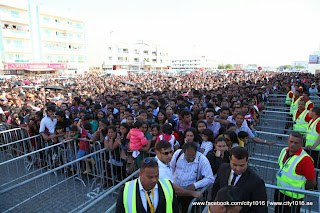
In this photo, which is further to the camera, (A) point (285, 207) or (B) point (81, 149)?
(B) point (81, 149)

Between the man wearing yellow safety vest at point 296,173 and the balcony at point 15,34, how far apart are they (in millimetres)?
Answer: 50053

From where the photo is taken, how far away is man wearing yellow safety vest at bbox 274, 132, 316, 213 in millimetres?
2812

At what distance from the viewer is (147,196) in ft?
6.71

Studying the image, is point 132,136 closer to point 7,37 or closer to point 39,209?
point 39,209

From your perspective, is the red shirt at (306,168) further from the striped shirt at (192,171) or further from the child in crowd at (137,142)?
the child in crowd at (137,142)

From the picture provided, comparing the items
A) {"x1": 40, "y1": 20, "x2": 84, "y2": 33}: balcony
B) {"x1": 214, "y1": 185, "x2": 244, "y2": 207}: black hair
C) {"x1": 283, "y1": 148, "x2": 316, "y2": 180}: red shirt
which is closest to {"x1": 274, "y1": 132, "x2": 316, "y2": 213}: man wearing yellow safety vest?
{"x1": 283, "y1": 148, "x2": 316, "y2": 180}: red shirt

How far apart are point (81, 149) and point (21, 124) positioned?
2.86 metres

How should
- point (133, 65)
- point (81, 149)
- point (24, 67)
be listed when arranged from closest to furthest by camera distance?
1. point (81, 149)
2. point (24, 67)
3. point (133, 65)

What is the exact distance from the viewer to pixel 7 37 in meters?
40.6

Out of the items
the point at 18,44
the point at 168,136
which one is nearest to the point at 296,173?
the point at 168,136

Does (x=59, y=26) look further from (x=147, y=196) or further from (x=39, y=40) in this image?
(x=147, y=196)

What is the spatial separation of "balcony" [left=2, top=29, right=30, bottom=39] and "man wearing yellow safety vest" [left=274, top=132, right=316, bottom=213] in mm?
50053

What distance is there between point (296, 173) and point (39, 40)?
53.1 m

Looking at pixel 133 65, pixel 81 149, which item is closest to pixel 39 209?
pixel 81 149
